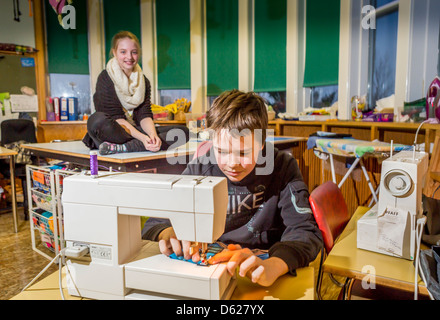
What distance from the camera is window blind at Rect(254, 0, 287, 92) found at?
4047 mm


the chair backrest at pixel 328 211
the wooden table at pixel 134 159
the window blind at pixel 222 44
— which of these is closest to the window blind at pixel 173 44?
the window blind at pixel 222 44

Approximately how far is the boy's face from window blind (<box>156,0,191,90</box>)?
3.91 metres

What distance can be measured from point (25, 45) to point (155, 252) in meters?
4.84

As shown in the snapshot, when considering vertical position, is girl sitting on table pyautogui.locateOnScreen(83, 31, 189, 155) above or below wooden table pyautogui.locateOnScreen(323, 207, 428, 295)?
above

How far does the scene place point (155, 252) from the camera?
2.63 ft

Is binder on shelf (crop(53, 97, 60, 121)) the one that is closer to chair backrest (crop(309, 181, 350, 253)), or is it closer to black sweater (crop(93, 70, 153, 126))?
black sweater (crop(93, 70, 153, 126))

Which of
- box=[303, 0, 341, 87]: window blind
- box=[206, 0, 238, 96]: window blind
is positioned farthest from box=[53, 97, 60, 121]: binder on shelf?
box=[303, 0, 341, 87]: window blind

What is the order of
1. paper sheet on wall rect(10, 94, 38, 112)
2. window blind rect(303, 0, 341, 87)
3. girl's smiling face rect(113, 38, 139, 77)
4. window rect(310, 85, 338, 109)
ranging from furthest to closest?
paper sheet on wall rect(10, 94, 38, 112)
window rect(310, 85, 338, 109)
window blind rect(303, 0, 341, 87)
girl's smiling face rect(113, 38, 139, 77)

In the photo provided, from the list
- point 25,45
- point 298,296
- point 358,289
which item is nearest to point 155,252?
point 298,296

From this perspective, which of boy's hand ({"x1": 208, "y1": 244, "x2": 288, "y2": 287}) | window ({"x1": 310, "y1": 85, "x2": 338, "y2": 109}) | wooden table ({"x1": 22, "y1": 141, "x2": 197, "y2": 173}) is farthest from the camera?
window ({"x1": 310, "y1": 85, "x2": 338, "y2": 109})

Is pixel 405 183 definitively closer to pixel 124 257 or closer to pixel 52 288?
pixel 124 257

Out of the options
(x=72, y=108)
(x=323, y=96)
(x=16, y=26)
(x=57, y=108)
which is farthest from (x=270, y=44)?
(x=16, y=26)
